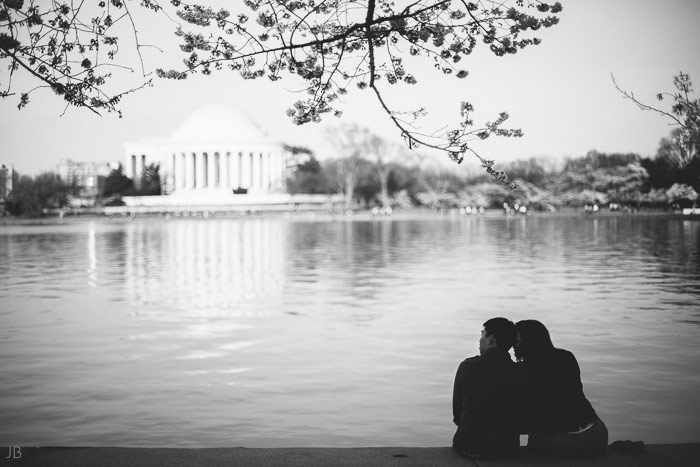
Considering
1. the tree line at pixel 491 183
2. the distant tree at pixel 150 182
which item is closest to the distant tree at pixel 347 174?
the tree line at pixel 491 183

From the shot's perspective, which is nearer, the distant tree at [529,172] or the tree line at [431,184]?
the tree line at [431,184]

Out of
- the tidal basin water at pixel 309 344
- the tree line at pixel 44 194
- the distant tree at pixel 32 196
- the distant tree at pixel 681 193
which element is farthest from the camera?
the tree line at pixel 44 194

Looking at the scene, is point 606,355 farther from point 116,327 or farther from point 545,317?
point 116,327

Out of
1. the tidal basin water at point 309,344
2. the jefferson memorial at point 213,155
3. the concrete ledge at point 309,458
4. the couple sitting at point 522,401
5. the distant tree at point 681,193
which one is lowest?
the tidal basin water at point 309,344

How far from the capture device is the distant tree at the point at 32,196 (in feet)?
396

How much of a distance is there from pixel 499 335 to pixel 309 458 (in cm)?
196

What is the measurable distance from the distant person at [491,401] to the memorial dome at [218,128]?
16991 centimetres

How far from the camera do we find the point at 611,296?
82.9 ft

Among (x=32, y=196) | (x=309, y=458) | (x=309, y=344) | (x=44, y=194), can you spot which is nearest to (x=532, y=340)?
(x=309, y=458)

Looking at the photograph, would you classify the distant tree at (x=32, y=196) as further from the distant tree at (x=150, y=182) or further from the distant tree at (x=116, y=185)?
the distant tree at (x=150, y=182)

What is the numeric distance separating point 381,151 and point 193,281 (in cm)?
10700

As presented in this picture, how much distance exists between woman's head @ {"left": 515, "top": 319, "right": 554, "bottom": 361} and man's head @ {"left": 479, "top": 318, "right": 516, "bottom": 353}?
0.27 ft

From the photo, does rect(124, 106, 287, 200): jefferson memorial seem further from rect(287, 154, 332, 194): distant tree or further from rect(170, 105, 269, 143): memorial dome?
rect(287, 154, 332, 194): distant tree

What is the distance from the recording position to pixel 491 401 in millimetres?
8297
